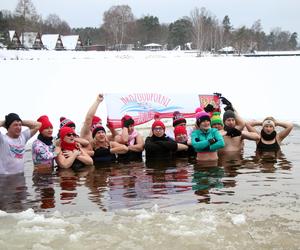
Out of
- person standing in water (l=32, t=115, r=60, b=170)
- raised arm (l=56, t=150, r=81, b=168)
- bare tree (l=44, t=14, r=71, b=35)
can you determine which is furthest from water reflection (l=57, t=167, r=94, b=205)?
bare tree (l=44, t=14, r=71, b=35)

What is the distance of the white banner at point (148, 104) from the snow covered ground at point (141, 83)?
5.72 m

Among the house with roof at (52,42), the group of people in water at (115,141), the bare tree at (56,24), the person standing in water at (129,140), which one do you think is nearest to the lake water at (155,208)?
the group of people in water at (115,141)

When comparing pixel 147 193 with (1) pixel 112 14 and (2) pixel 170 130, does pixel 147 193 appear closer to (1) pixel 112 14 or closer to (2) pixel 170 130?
(2) pixel 170 130

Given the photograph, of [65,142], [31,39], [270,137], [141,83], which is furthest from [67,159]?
[31,39]

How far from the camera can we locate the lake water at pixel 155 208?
174 inches

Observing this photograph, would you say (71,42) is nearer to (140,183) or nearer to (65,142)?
(65,142)

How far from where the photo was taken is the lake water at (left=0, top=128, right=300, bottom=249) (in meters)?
4.42

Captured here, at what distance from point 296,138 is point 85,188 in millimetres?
7154

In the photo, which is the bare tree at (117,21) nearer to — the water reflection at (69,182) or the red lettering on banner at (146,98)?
the red lettering on banner at (146,98)

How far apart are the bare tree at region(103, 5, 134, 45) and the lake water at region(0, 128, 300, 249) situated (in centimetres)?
7971

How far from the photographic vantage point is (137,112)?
35.2ft

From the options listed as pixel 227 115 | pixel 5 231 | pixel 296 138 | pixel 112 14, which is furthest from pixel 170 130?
pixel 112 14

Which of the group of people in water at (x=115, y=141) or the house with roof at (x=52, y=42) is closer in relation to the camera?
the group of people in water at (x=115, y=141)

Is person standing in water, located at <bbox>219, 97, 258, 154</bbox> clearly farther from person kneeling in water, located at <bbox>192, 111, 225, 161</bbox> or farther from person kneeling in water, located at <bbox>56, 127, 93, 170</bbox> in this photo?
person kneeling in water, located at <bbox>56, 127, 93, 170</bbox>
